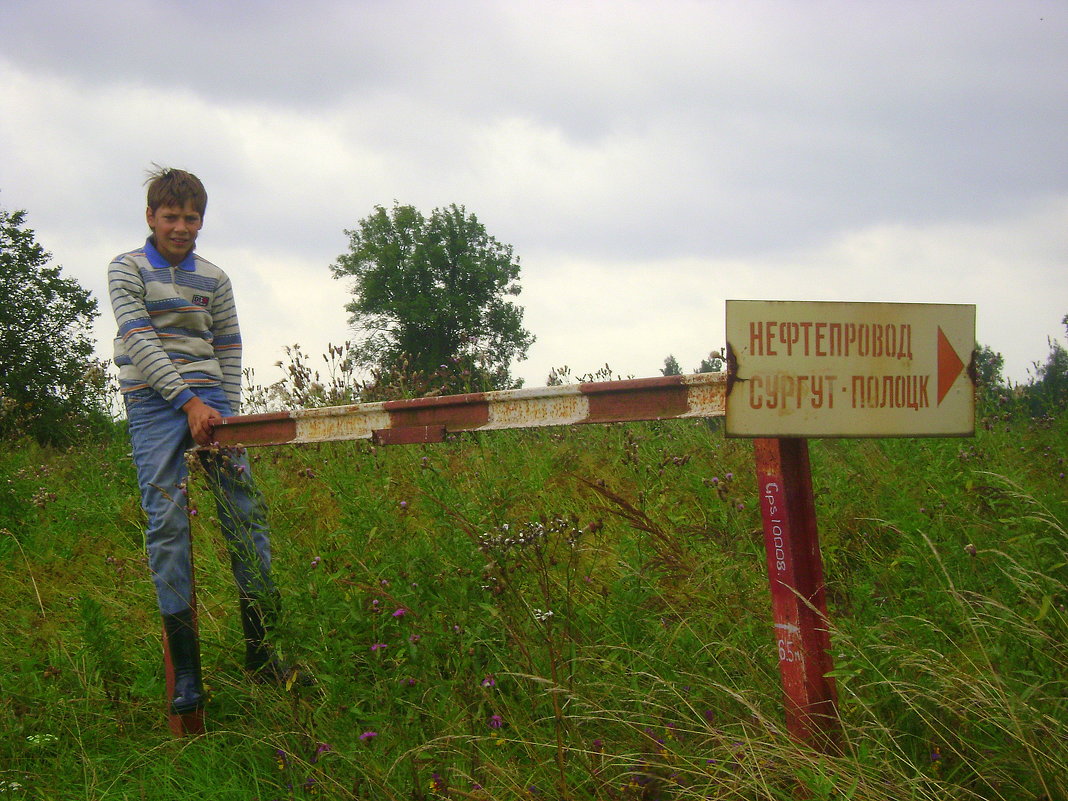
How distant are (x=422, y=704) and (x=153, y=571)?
1386mm

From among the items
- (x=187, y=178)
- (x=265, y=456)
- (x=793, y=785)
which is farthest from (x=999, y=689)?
(x=265, y=456)

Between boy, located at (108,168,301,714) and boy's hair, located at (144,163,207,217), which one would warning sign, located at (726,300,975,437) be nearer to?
boy, located at (108,168,301,714)

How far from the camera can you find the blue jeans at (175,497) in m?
3.40

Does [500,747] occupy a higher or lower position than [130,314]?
lower

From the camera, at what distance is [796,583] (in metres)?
2.24

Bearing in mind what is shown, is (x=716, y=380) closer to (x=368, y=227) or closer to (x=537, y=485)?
(x=537, y=485)

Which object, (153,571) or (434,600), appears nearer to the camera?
(434,600)

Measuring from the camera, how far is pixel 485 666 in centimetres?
300

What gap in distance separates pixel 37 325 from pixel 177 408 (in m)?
33.2

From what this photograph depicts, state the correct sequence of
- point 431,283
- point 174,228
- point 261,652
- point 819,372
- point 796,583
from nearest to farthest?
point 819,372 → point 796,583 → point 261,652 → point 174,228 → point 431,283

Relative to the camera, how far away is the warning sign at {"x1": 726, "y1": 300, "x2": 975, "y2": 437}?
2.06 meters

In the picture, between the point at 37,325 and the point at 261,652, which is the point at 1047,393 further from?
the point at 37,325

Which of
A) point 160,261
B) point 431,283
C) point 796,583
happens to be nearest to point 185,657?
point 160,261

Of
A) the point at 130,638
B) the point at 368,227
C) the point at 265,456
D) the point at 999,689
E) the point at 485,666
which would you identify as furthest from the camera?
the point at 368,227
